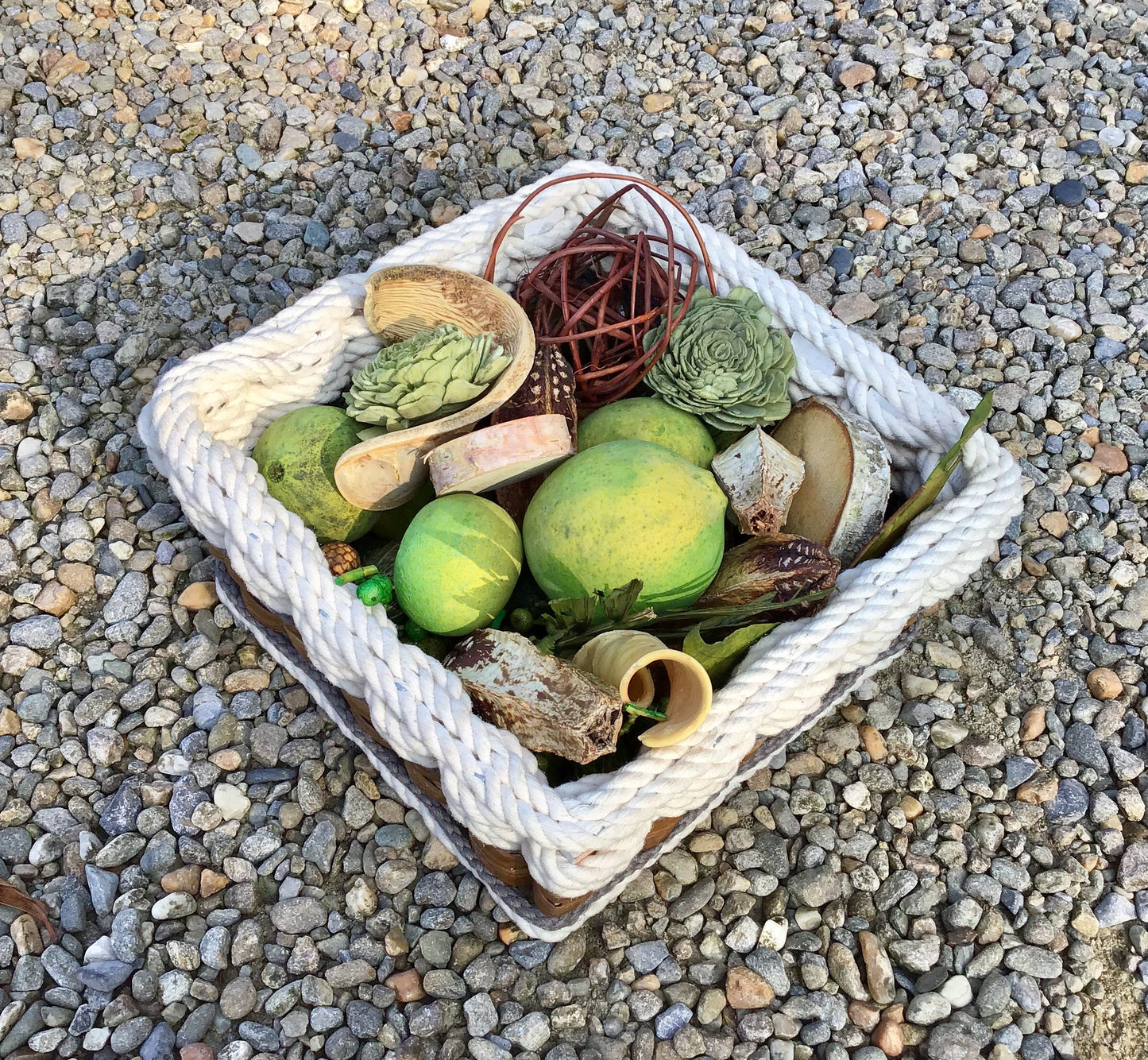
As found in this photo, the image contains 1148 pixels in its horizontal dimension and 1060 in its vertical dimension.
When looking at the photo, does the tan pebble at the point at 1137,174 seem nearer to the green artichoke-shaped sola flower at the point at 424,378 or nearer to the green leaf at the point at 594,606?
the green artichoke-shaped sola flower at the point at 424,378

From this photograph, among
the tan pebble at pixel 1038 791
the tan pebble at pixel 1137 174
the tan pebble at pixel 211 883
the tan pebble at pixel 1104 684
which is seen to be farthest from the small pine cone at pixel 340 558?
the tan pebble at pixel 1137 174

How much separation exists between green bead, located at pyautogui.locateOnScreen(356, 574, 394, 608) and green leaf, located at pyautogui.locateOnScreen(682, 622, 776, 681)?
0.51 metres

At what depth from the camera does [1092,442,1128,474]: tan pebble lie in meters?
2.30

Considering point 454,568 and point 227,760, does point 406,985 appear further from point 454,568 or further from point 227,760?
point 454,568

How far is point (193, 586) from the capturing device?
2104 mm

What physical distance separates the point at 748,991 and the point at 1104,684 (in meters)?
0.95

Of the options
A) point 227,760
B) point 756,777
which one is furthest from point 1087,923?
point 227,760

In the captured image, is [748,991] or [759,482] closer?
[748,991]

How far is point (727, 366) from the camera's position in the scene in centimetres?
185

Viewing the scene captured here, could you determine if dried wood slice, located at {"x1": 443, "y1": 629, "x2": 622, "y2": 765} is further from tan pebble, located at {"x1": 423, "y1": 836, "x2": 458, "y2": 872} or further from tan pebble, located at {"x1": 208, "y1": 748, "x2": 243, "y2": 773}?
tan pebble, located at {"x1": 208, "y1": 748, "x2": 243, "y2": 773}

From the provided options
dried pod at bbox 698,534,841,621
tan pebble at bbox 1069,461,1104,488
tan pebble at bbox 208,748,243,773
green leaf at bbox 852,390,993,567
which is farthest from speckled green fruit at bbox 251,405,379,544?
tan pebble at bbox 1069,461,1104,488

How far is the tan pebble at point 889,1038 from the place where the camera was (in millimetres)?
1597

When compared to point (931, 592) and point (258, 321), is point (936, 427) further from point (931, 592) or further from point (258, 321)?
point (258, 321)

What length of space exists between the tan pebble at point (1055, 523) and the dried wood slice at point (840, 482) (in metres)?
0.61
